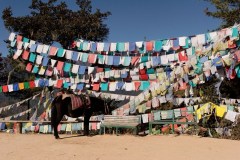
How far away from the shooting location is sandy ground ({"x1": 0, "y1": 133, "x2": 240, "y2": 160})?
9508 mm

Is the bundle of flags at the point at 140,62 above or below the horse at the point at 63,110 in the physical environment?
above

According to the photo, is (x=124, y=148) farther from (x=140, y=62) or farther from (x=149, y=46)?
(x=149, y=46)

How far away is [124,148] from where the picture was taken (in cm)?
1079

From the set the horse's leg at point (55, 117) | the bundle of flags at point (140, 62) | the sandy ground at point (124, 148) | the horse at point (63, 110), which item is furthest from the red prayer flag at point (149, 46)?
the horse's leg at point (55, 117)

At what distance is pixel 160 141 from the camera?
1197 cm

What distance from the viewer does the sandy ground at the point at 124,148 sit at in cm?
951

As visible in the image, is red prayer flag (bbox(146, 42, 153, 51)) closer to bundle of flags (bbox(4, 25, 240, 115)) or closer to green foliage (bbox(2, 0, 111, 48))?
bundle of flags (bbox(4, 25, 240, 115))

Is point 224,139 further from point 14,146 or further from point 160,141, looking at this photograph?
point 14,146

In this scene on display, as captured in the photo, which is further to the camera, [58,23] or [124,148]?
[58,23]

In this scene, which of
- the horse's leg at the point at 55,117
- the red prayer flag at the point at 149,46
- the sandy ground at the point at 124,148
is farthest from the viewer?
the red prayer flag at the point at 149,46

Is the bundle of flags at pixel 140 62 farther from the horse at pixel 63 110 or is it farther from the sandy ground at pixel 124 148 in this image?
the sandy ground at pixel 124 148

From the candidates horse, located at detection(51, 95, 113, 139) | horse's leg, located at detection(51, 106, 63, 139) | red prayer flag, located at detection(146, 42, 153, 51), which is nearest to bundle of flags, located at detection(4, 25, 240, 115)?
red prayer flag, located at detection(146, 42, 153, 51)

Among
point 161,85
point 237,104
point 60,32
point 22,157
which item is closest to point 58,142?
point 22,157

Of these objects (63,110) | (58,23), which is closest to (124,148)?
(63,110)
